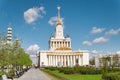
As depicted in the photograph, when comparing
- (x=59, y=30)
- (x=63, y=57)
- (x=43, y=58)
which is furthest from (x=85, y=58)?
(x=59, y=30)

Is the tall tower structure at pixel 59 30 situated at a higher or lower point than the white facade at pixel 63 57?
higher

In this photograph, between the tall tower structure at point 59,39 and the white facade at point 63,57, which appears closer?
the white facade at point 63,57

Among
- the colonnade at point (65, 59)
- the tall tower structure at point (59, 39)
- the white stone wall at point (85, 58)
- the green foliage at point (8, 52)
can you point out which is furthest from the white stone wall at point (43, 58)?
the green foliage at point (8, 52)

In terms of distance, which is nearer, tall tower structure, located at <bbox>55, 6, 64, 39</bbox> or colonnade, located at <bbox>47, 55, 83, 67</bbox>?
colonnade, located at <bbox>47, 55, 83, 67</bbox>

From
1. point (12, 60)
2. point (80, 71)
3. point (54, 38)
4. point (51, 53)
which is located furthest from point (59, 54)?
point (12, 60)

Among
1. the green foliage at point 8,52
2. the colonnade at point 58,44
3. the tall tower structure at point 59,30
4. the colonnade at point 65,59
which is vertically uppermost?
the tall tower structure at point 59,30

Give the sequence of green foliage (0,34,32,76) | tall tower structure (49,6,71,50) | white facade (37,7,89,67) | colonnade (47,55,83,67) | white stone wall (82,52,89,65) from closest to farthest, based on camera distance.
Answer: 1. green foliage (0,34,32,76)
2. white facade (37,7,89,67)
3. white stone wall (82,52,89,65)
4. colonnade (47,55,83,67)
5. tall tower structure (49,6,71,50)

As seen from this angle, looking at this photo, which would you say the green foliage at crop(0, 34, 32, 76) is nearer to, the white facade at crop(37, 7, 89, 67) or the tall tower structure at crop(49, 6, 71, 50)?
the white facade at crop(37, 7, 89, 67)

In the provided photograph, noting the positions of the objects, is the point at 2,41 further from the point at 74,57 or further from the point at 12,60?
the point at 74,57

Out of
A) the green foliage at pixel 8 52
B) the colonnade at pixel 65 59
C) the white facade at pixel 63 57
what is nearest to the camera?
the green foliage at pixel 8 52

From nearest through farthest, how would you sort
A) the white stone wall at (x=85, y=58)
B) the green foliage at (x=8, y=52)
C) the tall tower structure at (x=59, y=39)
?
the green foliage at (x=8, y=52)
the white stone wall at (x=85, y=58)
the tall tower structure at (x=59, y=39)

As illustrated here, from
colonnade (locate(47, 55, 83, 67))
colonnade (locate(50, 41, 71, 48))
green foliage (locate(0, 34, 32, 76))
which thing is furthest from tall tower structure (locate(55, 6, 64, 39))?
green foliage (locate(0, 34, 32, 76))

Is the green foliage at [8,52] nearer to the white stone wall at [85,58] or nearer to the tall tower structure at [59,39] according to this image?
the white stone wall at [85,58]

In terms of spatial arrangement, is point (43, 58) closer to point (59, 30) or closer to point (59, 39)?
point (59, 39)
